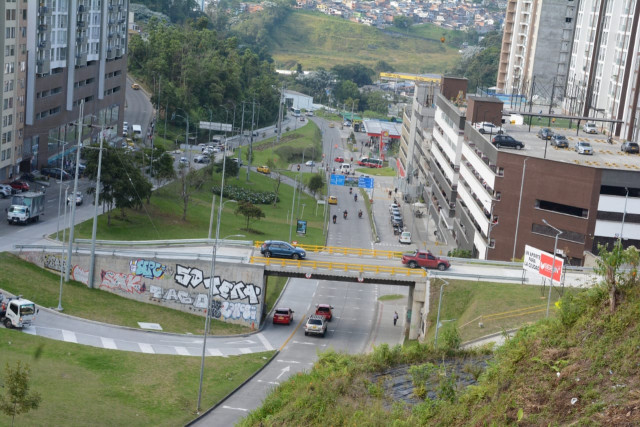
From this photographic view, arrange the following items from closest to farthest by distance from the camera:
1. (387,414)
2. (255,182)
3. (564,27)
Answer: (387,414) → (255,182) → (564,27)

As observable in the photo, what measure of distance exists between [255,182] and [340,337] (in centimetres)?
6122

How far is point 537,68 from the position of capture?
150875 mm

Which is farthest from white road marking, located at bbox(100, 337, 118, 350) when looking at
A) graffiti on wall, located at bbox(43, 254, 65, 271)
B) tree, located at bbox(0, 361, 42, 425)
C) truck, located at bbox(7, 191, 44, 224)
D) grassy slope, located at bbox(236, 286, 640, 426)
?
truck, located at bbox(7, 191, 44, 224)

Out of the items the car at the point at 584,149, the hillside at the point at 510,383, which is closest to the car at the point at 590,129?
the car at the point at 584,149

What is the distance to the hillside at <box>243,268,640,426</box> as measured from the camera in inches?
922

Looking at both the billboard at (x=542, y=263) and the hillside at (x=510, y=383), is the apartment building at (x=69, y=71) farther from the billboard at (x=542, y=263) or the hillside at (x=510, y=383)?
the hillside at (x=510, y=383)

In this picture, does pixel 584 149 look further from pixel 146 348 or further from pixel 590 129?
pixel 146 348

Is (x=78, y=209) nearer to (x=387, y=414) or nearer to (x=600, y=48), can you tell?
(x=387, y=414)

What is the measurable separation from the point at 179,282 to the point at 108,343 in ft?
33.9

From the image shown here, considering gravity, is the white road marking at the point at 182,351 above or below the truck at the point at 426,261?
below

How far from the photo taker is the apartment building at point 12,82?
87.9 m

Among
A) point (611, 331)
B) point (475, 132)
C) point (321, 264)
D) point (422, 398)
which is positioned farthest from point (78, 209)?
point (611, 331)

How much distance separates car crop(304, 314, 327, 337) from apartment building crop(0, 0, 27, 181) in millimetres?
43260

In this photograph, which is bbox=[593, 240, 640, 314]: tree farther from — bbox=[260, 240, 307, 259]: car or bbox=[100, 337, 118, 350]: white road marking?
bbox=[260, 240, 307, 259]: car
